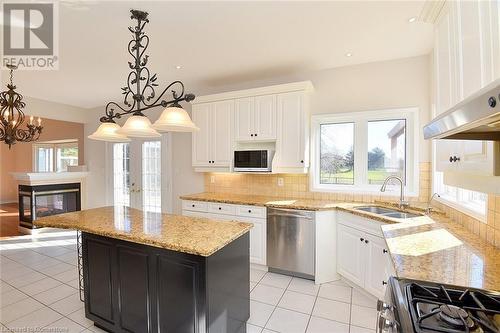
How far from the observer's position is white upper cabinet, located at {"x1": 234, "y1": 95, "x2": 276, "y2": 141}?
3.45m

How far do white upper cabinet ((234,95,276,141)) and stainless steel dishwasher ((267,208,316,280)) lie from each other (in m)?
1.11

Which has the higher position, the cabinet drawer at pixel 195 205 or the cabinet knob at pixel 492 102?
the cabinet knob at pixel 492 102

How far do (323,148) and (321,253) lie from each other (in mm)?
1509

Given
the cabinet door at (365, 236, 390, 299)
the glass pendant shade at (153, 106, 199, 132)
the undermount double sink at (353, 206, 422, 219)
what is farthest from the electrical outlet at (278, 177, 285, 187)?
the glass pendant shade at (153, 106, 199, 132)

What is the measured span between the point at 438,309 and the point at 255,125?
2.93 m

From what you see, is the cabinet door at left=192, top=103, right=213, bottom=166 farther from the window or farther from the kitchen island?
the window

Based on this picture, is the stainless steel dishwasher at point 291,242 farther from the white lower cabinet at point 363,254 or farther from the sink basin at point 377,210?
the sink basin at point 377,210

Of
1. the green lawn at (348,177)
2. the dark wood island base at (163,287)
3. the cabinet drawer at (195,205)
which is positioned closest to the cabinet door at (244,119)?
the cabinet drawer at (195,205)

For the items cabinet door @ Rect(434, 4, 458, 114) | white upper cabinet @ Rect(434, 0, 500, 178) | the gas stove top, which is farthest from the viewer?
cabinet door @ Rect(434, 4, 458, 114)

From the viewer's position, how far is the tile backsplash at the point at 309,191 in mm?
1676

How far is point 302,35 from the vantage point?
2.55 meters

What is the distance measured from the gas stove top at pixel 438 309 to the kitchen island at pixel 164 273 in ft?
3.21

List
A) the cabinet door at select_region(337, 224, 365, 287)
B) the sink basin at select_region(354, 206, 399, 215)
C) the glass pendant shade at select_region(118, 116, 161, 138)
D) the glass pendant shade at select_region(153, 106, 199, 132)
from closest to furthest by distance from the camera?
1. the glass pendant shade at select_region(153, 106, 199, 132)
2. the glass pendant shade at select_region(118, 116, 161, 138)
3. the cabinet door at select_region(337, 224, 365, 287)
4. the sink basin at select_region(354, 206, 399, 215)

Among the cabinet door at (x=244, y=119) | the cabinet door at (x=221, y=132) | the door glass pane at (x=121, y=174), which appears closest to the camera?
the cabinet door at (x=244, y=119)
